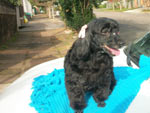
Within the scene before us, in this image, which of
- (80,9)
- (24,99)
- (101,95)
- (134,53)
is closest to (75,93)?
(101,95)

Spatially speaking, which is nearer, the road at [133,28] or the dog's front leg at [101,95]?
the dog's front leg at [101,95]

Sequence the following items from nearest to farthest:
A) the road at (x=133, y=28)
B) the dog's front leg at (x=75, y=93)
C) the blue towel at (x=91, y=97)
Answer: the blue towel at (x=91, y=97) → the dog's front leg at (x=75, y=93) → the road at (x=133, y=28)

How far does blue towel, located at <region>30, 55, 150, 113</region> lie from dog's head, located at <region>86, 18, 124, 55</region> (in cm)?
44

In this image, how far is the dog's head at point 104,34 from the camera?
1790mm

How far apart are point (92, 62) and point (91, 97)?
0.46 metres

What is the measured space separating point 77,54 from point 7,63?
4916mm

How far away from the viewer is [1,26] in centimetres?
901

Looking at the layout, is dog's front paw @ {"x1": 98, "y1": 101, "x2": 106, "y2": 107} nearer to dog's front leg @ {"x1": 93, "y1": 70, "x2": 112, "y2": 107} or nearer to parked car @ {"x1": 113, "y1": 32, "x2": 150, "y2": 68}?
dog's front leg @ {"x1": 93, "y1": 70, "x2": 112, "y2": 107}

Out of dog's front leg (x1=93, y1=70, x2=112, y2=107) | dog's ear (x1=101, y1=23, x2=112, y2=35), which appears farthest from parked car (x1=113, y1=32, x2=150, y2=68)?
dog's ear (x1=101, y1=23, x2=112, y2=35)

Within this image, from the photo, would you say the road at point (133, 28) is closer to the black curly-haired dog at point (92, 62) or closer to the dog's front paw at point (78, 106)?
the black curly-haired dog at point (92, 62)

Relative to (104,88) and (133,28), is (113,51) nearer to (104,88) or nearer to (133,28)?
(104,88)

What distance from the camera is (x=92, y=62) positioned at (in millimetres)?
1827

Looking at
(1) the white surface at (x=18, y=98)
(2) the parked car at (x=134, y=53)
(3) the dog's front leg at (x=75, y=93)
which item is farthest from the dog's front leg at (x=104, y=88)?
(1) the white surface at (x=18, y=98)

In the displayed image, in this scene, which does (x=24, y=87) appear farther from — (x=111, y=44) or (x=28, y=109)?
(x=111, y=44)
